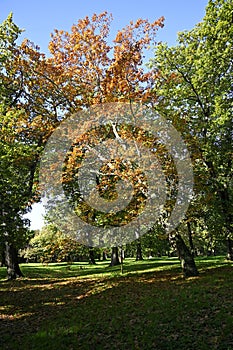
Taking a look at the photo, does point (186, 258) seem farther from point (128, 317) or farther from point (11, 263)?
point (11, 263)

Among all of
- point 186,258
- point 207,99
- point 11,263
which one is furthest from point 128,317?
point 207,99

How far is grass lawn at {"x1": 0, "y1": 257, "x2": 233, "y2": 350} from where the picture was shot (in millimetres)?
7383

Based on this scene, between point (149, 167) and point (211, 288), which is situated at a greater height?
point (149, 167)

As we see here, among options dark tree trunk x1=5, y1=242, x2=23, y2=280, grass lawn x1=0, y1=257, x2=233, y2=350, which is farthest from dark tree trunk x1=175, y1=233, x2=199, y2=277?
dark tree trunk x1=5, y1=242, x2=23, y2=280

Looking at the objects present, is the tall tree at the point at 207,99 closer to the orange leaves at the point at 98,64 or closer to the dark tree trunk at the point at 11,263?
the orange leaves at the point at 98,64

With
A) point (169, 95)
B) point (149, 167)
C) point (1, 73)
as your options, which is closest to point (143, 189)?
point (149, 167)

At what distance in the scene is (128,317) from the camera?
9.49 metres

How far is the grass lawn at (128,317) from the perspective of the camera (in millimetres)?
7383

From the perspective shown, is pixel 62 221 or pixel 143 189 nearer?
pixel 143 189

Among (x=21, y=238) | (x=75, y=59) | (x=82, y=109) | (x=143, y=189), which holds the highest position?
(x=75, y=59)

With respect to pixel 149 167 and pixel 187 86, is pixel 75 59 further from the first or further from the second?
pixel 187 86

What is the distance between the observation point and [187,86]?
68.8 feet

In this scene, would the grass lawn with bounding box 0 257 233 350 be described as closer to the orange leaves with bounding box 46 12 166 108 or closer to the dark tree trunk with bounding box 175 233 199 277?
the dark tree trunk with bounding box 175 233 199 277

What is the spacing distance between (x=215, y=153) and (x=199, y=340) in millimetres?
11903
